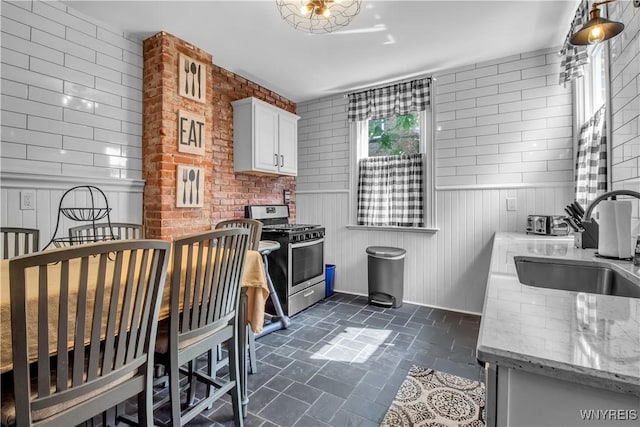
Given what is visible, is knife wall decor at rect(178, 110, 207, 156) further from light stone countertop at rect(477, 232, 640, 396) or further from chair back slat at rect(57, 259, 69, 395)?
light stone countertop at rect(477, 232, 640, 396)

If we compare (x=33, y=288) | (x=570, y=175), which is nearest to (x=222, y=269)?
(x=33, y=288)

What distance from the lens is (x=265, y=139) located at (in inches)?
133

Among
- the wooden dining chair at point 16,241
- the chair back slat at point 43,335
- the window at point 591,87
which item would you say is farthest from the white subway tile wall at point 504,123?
the wooden dining chair at point 16,241

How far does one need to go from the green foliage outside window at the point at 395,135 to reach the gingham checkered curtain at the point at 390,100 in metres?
0.13

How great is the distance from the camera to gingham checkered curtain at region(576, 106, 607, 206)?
1937 millimetres

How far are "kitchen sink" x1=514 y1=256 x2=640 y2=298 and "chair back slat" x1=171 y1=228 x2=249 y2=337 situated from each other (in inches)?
48.9

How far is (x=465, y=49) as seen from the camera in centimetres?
280

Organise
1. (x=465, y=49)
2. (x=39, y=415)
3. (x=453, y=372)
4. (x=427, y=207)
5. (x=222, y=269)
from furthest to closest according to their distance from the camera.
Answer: (x=427, y=207)
(x=465, y=49)
(x=453, y=372)
(x=222, y=269)
(x=39, y=415)

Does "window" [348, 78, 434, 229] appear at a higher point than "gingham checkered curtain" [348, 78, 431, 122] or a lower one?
lower

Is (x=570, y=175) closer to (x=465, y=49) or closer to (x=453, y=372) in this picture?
(x=465, y=49)

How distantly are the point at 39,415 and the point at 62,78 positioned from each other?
7.48 feet

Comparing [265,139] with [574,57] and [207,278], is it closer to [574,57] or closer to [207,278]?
[207,278]

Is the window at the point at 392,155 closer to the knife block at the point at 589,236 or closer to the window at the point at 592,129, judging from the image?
the window at the point at 592,129

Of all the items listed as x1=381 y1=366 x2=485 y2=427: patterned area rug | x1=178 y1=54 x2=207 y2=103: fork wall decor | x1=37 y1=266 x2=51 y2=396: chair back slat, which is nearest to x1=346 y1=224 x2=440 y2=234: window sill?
x1=381 y1=366 x2=485 y2=427: patterned area rug
